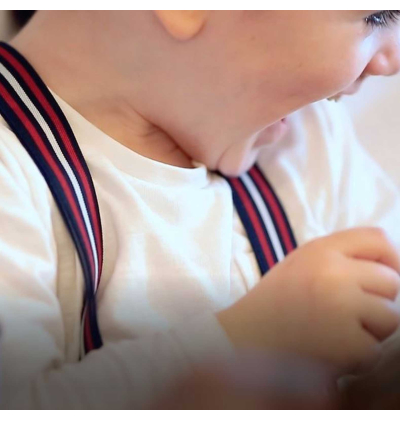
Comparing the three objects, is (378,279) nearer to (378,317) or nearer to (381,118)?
(378,317)

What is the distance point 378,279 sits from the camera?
0.91ft

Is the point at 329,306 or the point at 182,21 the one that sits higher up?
the point at 182,21

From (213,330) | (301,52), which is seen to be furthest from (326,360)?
(301,52)

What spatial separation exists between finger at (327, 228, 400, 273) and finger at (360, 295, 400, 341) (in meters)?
0.02

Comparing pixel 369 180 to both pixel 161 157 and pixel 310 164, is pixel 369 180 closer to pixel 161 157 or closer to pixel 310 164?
pixel 310 164

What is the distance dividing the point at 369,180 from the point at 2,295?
302mm

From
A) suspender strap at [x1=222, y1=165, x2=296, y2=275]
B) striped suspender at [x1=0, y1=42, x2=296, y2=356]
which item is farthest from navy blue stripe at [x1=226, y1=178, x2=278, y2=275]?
striped suspender at [x1=0, y1=42, x2=296, y2=356]

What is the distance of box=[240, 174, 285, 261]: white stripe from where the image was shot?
0.37 metres

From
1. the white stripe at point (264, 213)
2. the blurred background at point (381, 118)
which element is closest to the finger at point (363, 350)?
the white stripe at point (264, 213)

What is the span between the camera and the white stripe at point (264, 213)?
372mm

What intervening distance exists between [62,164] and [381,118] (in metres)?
0.27

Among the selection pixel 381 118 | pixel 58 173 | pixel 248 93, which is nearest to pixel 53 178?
pixel 58 173

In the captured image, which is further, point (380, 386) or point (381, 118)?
point (381, 118)

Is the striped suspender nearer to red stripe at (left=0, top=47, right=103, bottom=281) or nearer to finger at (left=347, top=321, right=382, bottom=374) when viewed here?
red stripe at (left=0, top=47, right=103, bottom=281)
